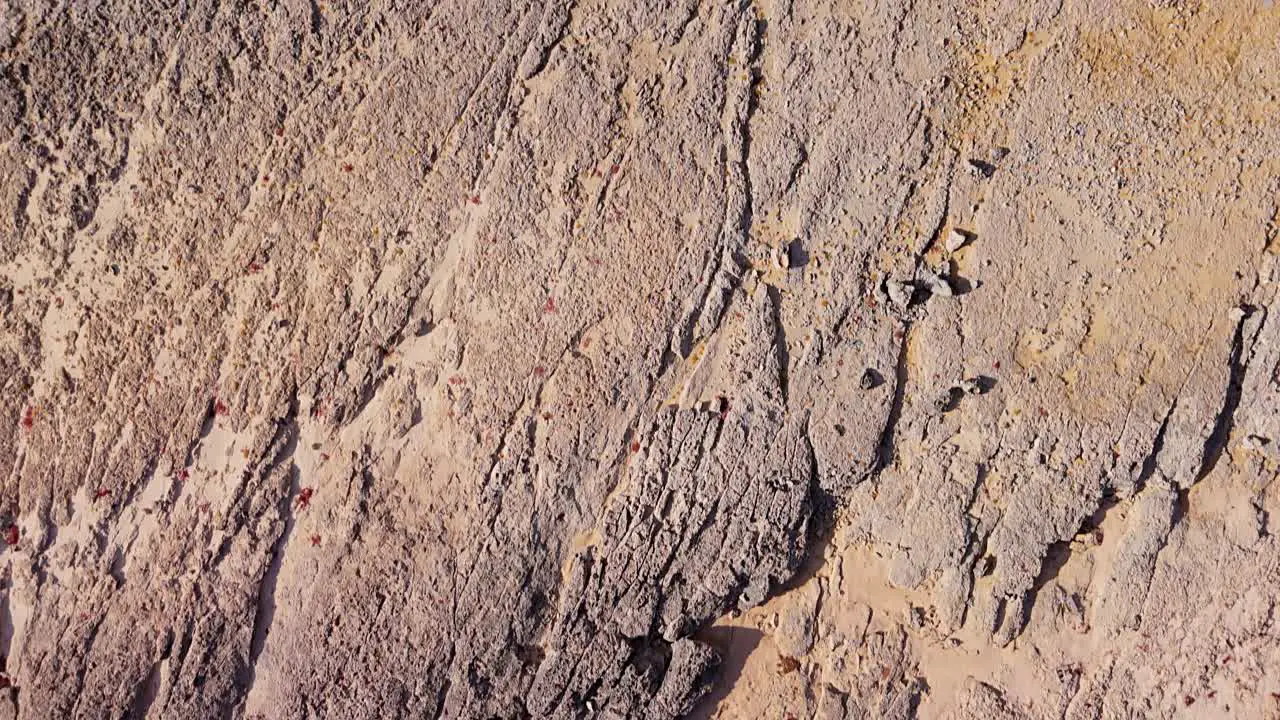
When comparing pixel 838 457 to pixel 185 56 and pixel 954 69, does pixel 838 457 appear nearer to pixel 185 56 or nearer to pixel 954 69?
pixel 954 69

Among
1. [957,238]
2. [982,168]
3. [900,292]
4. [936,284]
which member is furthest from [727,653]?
[982,168]

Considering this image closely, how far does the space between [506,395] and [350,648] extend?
5.16 feet

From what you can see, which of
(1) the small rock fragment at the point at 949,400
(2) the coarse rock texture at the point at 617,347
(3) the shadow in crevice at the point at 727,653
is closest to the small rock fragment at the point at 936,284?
(2) the coarse rock texture at the point at 617,347

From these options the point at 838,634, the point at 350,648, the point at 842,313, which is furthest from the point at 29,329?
the point at 838,634

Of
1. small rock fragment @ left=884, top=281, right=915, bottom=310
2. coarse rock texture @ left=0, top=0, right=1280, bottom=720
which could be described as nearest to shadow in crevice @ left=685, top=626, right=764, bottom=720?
coarse rock texture @ left=0, top=0, right=1280, bottom=720

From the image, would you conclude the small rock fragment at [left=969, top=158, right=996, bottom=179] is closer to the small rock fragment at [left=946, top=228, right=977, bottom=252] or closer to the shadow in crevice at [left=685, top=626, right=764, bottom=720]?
the small rock fragment at [left=946, top=228, right=977, bottom=252]

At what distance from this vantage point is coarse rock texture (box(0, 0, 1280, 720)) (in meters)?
4.55

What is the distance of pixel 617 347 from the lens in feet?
15.1

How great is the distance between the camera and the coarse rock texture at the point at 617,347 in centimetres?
455

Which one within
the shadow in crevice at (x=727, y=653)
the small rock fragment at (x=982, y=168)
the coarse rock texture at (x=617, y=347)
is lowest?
the shadow in crevice at (x=727, y=653)

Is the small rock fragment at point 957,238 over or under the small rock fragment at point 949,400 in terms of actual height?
over

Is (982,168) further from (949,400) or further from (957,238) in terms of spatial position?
(949,400)

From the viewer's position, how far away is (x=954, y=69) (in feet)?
15.1

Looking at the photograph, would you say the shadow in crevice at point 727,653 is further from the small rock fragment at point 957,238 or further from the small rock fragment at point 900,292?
the small rock fragment at point 957,238
